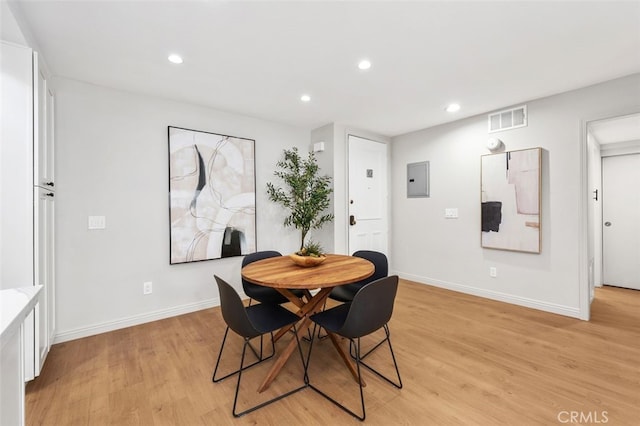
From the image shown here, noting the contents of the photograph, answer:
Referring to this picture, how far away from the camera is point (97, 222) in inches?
107

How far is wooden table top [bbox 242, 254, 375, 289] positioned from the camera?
5.80 feet

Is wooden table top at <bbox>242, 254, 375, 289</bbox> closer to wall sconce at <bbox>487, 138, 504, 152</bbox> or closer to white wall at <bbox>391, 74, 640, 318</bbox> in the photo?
white wall at <bbox>391, 74, 640, 318</bbox>

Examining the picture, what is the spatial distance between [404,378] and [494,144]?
3000 millimetres

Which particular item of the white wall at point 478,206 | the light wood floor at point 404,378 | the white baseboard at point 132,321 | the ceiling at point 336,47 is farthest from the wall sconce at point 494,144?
the white baseboard at point 132,321

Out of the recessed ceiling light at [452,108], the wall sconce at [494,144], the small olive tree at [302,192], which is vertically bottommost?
the small olive tree at [302,192]

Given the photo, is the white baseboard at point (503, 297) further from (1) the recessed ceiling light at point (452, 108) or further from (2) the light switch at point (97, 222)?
(2) the light switch at point (97, 222)

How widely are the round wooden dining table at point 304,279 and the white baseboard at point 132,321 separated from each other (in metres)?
1.37

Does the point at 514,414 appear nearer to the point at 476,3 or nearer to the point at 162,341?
the point at 476,3

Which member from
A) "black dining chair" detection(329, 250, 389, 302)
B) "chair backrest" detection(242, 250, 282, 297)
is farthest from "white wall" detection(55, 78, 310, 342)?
"black dining chair" detection(329, 250, 389, 302)

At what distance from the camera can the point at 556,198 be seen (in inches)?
121

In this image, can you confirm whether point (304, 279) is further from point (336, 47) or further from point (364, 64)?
point (364, 64)

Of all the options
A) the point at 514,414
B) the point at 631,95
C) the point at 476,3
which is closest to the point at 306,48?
the point at 476,3

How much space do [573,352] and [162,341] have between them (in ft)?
11.8

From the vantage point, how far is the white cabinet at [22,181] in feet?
5.90
